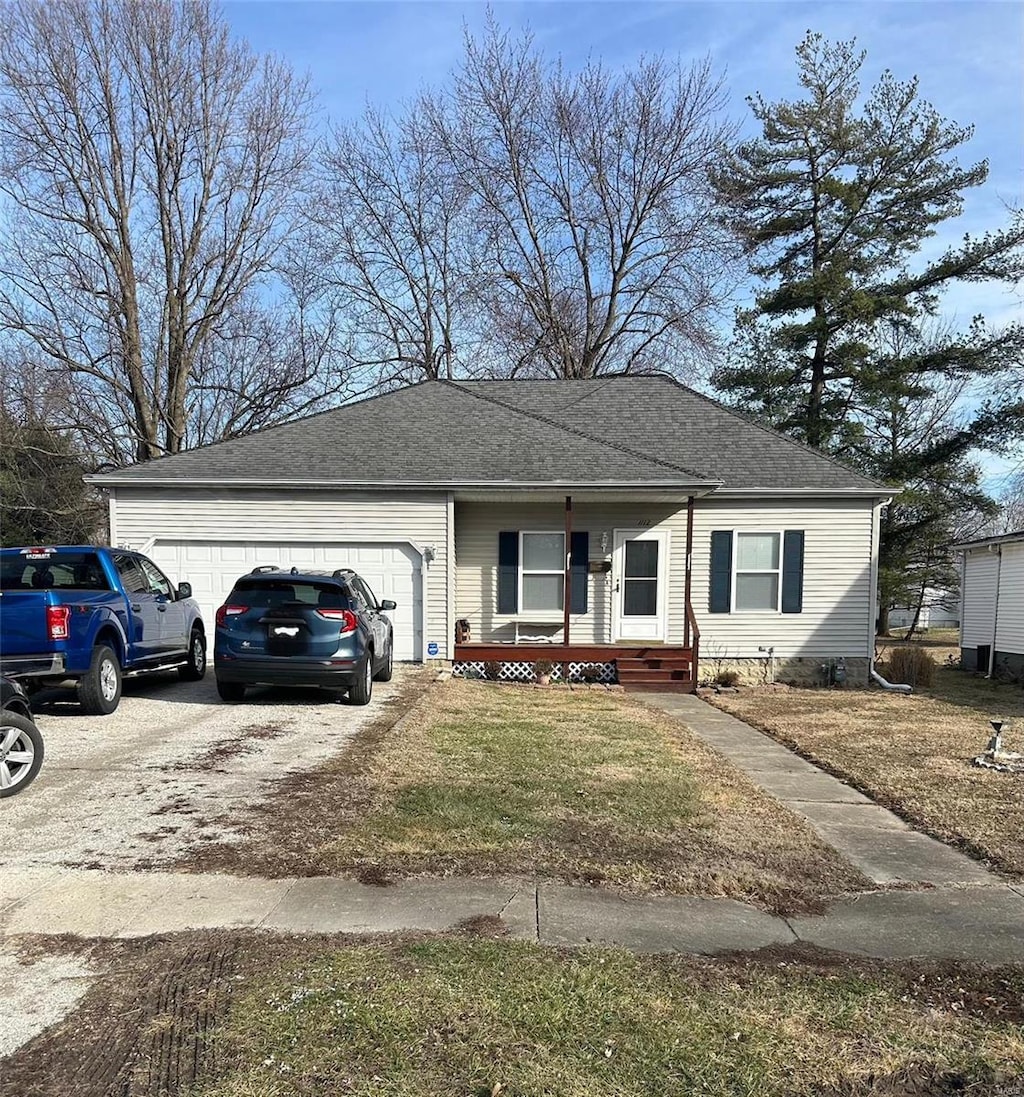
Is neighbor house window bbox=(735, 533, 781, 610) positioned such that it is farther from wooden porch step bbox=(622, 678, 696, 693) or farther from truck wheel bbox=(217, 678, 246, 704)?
truck wheel bbox=(217, 678, 246, 704)

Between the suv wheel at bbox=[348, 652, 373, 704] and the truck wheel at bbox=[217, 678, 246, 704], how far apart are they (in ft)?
4.21

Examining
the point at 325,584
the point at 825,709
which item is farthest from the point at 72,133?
the point at 825,709

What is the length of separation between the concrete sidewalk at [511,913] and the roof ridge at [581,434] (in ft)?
32.4

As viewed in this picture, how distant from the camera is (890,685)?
14.9m

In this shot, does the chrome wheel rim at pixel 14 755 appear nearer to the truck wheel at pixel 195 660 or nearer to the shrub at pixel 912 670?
the truck wheel at pixel 195 660

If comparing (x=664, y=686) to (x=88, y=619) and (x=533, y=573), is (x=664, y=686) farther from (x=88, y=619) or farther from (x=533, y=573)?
(x=88, y=619)

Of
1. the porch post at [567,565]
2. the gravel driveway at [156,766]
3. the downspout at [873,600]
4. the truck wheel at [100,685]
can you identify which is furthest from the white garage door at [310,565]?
the downspout at [873,600]

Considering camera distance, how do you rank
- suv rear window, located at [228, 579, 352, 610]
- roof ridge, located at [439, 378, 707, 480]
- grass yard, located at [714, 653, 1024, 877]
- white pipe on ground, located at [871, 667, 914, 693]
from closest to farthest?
grass yard, located at [714, 653, 1024, 877], suv rear window, located at [228, 579, 352, 610], roof ridge, located at [439, 378, 707, 480], white pipe on ground, located at [871, 667, 914, 693]

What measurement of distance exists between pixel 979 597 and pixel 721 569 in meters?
9.04

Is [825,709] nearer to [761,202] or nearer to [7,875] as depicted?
[7,875]

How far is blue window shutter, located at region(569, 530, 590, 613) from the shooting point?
15.1m

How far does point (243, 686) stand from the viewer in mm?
9781

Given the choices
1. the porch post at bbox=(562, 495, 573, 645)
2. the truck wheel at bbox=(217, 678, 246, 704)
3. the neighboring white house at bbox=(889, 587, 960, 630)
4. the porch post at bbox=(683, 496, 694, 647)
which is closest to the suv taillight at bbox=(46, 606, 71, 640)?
the truck wheel at bbox=(217, 678, 246, 704)

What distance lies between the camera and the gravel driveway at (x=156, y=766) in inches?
198
